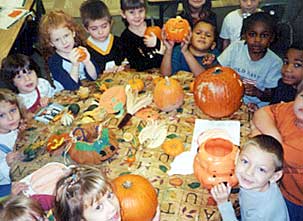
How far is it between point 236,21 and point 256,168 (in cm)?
175

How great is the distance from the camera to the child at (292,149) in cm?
192

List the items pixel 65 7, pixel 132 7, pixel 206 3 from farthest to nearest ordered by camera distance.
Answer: pixel 65 7, pixel 206 3, pixel 132 7

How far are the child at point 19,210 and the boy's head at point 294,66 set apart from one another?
161 centimetres

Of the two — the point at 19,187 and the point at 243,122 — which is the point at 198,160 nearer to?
the point at 243,122

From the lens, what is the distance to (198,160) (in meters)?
1.85

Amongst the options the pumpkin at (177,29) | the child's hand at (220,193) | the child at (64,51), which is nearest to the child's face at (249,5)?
the pumpkin at (177,29)

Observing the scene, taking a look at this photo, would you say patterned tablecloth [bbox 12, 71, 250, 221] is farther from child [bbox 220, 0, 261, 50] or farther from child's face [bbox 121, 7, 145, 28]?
child [bbox 220, 0, 261, 50]

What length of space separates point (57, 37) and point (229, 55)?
113 cm

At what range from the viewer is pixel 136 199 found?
1.69m

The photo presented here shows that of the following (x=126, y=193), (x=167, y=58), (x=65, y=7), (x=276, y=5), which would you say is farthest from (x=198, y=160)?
(x=65, y=7)

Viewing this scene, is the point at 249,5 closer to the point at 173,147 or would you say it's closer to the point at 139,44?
the point at 139,44

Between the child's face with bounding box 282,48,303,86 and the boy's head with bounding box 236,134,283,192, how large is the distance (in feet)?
2.66

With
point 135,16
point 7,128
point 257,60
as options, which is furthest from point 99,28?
point 257,60

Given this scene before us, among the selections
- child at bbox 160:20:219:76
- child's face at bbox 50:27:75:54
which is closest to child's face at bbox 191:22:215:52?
child at bbox 160:20:219:76
